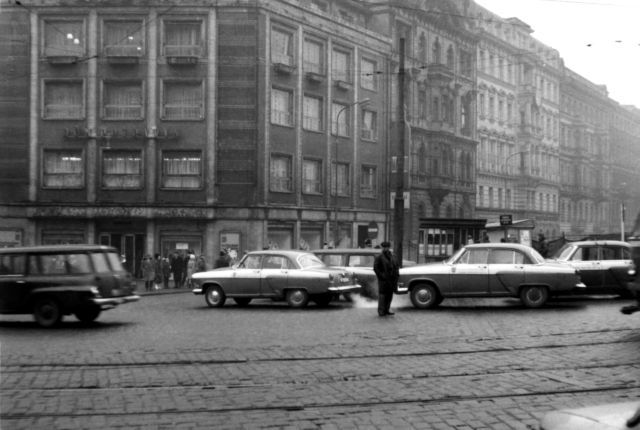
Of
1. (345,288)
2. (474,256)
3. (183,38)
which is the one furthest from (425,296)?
(183,38)

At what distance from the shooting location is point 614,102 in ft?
305

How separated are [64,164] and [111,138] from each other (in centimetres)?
265

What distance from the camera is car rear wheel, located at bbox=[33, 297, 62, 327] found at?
54.5ft

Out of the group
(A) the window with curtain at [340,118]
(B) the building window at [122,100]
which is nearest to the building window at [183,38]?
(B) the building window at [122,100]

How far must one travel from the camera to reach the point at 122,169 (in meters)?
41.1

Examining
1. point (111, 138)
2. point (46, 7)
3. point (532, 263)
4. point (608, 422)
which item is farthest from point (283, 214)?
point (608, 422)

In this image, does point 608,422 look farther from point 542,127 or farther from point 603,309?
point 542,127

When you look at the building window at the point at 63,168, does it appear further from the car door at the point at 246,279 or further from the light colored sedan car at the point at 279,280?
the car door at the point at 246,279

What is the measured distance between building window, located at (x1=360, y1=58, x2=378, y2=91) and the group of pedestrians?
61.5ft

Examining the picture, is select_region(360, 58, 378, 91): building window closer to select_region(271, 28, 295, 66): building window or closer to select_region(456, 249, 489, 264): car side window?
select_region(271, 28, 295, 66): building window

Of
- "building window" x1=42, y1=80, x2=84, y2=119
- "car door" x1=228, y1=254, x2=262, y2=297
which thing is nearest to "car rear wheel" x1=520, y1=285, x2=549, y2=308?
"car door" x1=228, y1=254, x2=262, y2=297

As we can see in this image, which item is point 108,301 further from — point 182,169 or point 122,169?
point 122,169

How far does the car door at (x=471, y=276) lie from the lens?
19359 mm

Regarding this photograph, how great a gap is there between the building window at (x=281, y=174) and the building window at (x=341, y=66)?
695 cm
